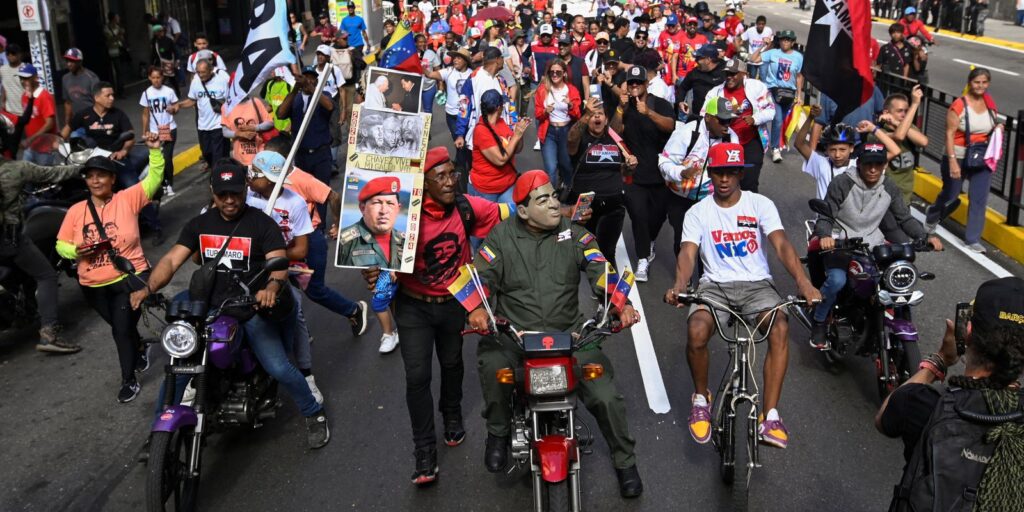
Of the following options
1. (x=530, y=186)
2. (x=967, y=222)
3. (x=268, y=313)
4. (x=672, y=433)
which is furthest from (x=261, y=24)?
(x=967, y=222)

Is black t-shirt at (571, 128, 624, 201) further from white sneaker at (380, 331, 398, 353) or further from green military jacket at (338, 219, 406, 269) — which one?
green military jacket at (338, 219, 406, 269)

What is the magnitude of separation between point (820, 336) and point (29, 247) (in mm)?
6278

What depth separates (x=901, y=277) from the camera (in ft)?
20.8

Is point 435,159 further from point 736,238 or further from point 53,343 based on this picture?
point 53,343

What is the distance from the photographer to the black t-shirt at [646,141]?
9.03m

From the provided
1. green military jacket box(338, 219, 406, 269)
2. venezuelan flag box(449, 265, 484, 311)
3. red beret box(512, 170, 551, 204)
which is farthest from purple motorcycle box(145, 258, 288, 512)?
red beret box(512, 170, 551, 204)

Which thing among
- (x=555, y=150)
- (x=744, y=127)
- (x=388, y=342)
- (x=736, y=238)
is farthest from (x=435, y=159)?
(x=555, y=150)

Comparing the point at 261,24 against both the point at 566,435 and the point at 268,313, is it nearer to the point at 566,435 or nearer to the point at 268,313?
the point at 268,313

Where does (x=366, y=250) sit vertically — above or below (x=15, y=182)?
above

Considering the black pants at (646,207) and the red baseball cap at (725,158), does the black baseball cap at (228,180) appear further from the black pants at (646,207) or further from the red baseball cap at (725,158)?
the black pants at (646,207)

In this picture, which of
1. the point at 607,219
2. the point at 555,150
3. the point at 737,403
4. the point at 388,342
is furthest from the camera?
the point at 555,150

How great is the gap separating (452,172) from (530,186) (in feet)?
1.85

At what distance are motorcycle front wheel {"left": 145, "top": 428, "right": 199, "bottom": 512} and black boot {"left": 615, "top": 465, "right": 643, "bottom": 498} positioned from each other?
2.30 meters

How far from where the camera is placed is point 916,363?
620 cm
